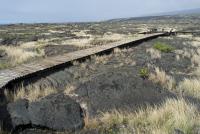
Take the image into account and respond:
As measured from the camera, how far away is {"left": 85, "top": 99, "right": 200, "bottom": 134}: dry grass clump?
8.77 meters

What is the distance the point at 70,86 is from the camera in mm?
13711

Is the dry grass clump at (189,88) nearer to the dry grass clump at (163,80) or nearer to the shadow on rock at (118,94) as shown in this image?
the dry grass clump at (163,80)

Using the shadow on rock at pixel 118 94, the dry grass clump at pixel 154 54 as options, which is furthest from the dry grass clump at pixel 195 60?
the shadow on rock at pixel 118 94

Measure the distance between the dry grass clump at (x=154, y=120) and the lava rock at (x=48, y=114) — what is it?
47cm

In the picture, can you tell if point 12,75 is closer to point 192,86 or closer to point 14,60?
point 192,86

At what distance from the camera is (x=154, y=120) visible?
955 centimetres

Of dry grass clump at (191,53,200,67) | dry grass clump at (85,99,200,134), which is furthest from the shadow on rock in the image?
dry grass clump at (191,53,200,67)

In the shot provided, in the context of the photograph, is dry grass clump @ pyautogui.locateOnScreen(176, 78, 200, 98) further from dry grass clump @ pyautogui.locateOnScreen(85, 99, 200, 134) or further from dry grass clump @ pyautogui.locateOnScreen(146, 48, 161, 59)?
dry grass clump @ pyautogui.locateOnScreen(146, 48, 161, 59)

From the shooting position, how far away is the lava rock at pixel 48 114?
9.64 m

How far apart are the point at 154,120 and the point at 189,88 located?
15.8 feet

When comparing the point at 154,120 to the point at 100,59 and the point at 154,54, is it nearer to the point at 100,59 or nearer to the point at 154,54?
the point at 100,59

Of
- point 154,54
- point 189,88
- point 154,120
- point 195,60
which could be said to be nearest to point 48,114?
point 154,120

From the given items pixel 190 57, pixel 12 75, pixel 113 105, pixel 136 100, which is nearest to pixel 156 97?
pixel 136 100

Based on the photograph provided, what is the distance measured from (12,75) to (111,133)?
6.49 m
